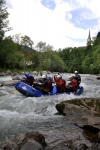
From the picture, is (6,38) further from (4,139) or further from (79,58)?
(79,58)

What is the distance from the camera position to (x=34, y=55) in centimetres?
7706

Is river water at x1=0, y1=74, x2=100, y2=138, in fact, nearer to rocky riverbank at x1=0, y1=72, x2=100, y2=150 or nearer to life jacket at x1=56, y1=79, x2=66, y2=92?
rocky riverbank at x1=0, y1=72, x2=100, y2=150

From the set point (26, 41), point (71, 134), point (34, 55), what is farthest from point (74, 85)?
point (26, 41)

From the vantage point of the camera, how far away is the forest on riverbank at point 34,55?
144 ft

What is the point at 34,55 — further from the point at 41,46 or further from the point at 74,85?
the point at 74,85

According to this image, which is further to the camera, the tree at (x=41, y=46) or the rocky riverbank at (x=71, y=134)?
the tree at (x=41, y=46)

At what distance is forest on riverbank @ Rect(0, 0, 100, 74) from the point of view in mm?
43906

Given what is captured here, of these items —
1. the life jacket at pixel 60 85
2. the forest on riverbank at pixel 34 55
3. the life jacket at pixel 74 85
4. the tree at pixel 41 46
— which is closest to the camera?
the life jacket at pixel 60 85

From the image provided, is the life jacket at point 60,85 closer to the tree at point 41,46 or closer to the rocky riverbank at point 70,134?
the rocky riverbank at point 70,134

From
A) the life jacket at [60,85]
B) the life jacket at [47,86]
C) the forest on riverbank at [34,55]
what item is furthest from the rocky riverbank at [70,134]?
the forest on riverbank at [34,55]

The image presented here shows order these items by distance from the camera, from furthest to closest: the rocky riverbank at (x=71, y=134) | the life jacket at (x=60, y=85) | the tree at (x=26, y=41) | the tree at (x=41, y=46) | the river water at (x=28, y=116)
→ the tree at (x=26, y=41) < the tree at (x=41, y=46) < the life jacket at (x=60, y=85) < the river water at (x=28, y=116) < the rocky riverbank at (x=71, y=134)

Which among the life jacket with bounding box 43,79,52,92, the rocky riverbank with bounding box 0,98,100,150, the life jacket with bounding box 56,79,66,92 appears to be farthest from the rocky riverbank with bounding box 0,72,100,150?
the life jacket with bounding box 56,79,66,92

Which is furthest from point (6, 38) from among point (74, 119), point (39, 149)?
point (39, 149)

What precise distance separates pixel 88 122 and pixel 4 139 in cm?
318
